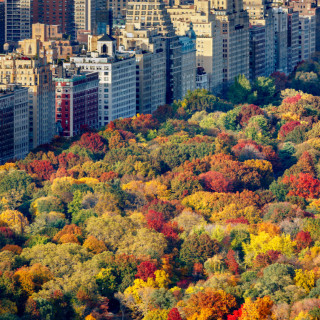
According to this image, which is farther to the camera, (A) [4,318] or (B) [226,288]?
(B) [226,288]

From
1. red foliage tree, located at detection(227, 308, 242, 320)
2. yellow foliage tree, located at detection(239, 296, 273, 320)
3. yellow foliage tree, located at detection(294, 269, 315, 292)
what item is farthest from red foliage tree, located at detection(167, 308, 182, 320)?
yellow foliage tree, located at detection(294, 269, 315, 292)

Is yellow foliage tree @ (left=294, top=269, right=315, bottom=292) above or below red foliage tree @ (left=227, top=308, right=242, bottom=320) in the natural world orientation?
above

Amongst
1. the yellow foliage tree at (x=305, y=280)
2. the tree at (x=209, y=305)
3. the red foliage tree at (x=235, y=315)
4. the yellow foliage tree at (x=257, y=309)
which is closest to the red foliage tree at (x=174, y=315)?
the tree at (x=209, y=305)

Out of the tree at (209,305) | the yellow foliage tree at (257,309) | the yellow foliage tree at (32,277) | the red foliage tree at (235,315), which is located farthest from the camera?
the yellow foliage tree at (32,277)

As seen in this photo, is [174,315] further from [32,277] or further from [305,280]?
[305,280]

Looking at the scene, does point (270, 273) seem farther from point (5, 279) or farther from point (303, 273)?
point (5, 279)

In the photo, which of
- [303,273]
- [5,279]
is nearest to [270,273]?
[303,273]

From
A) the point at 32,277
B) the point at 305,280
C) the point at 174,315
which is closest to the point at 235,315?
the point at 174,315

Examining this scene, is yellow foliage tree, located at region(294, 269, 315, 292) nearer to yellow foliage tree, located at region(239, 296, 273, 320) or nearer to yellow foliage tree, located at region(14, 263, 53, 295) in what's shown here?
yellow foliage tree, located at region(239, 296, 273, 320)

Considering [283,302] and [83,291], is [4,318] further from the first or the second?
[283,302]

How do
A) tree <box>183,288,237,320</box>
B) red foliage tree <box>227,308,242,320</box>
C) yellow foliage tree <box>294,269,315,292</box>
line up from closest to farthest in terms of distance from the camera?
1. red foliage tree <box>227,308,242,320</box>
2. tree <box>183,288,237,320</box>
3. yellow foliage tree <box>294,269,315,292</box>

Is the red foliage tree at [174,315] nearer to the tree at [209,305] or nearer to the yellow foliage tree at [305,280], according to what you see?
the tree at [209,305]
